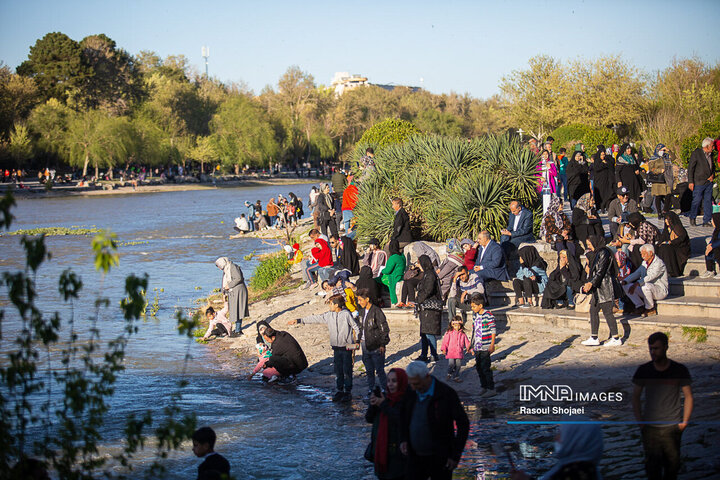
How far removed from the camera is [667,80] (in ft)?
133

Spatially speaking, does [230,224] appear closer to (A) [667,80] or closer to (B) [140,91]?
(A) [667,80]

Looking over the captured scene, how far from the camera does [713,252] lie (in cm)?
1212

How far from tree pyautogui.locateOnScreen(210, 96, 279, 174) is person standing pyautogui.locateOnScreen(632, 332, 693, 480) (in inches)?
3433

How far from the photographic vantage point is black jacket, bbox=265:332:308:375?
38.5 ft

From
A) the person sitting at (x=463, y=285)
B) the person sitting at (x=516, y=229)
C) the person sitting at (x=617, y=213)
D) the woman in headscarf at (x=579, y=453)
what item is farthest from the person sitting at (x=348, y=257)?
the woman in headscarf at (x=579, y=453)

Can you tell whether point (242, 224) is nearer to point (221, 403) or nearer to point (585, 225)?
point (585, 225)

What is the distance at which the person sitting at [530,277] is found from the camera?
13.3m

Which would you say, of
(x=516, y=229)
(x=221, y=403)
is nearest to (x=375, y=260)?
A: (x=516, y=229)

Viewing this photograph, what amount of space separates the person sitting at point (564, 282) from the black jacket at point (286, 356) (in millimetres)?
4235

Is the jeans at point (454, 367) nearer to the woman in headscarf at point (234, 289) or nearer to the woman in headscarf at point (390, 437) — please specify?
the woman in headscarf at point (390, 437)

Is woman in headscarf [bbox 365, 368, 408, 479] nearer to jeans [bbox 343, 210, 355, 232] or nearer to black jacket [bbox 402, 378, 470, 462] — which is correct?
black jacket [bbox 402, 378, 470, 462]

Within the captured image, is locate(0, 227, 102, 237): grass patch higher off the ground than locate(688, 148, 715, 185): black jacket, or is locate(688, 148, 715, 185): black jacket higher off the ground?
locate(688, 148, 715, 185): black jacket

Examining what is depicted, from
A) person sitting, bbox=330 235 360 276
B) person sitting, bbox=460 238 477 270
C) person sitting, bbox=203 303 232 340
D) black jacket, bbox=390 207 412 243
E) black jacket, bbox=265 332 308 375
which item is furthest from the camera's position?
person sitting, bbox=330 235 360 276

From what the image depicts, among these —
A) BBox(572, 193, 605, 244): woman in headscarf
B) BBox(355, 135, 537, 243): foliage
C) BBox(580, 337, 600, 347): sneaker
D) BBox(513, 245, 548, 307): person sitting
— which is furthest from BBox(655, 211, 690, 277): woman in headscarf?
BBox(355, 135, 537, 243): foliage
